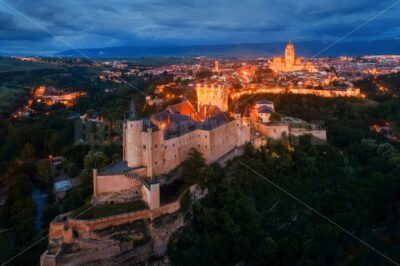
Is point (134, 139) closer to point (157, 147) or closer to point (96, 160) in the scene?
point (157, 147)

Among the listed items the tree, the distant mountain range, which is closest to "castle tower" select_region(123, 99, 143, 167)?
the tree

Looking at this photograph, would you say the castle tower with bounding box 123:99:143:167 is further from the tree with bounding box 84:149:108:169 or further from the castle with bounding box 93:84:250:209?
the tree with bounding box 84:149:108:169

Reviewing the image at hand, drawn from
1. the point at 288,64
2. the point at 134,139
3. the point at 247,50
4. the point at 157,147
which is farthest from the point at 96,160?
the point at 247,50

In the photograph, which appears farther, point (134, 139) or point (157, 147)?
point (157, 147)

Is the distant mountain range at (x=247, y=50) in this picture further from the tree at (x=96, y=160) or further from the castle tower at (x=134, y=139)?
the castle tower at (x=134, y=139)

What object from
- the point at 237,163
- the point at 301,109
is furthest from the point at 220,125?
the point at 301,109

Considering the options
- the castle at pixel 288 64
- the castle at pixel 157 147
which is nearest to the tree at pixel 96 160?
the castle at pixel 157 147
